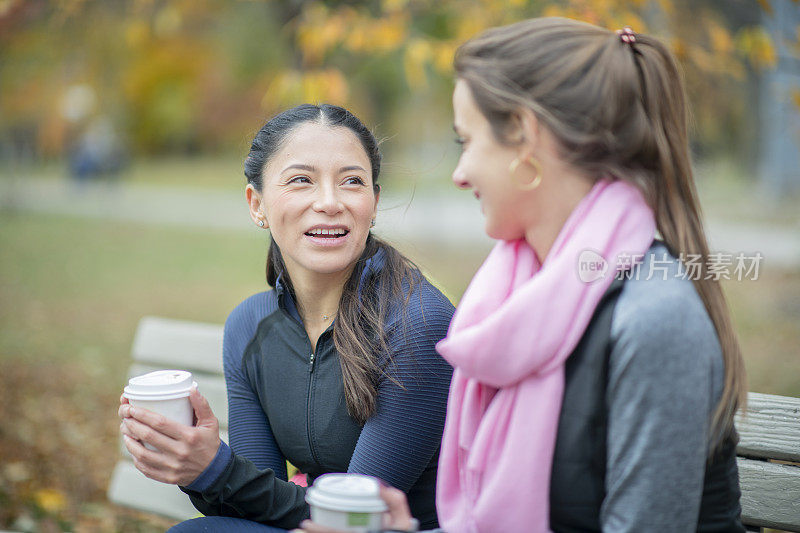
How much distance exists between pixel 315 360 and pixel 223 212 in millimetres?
16729

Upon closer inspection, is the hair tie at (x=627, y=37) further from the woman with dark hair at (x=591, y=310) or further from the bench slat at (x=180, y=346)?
the bench slat at (x=180, y=346)

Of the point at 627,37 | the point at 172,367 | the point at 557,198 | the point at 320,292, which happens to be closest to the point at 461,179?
the point at 557,198

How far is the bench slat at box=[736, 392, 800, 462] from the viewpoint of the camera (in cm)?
222

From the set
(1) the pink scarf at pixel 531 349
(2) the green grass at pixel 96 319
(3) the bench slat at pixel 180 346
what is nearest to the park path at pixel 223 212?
(2) the green grass at pixel 96 319

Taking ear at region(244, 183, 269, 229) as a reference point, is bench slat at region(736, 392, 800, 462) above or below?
below

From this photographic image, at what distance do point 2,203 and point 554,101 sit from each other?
18726 millimetres

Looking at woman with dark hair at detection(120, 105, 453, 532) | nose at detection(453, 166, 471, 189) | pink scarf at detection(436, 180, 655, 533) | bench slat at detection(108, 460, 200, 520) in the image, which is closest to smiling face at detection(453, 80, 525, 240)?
nose at detection(453, 166, 471, 189)

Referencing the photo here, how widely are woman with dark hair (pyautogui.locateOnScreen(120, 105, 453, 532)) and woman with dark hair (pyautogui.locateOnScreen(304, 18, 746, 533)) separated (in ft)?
1.63

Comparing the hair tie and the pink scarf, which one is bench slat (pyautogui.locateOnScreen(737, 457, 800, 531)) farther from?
the hair tie

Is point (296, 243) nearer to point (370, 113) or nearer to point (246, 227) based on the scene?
point (246, 227)

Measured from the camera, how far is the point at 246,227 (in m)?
16.0

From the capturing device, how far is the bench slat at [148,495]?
3.09 meters

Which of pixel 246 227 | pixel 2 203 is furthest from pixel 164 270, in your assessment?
pixel 2 203

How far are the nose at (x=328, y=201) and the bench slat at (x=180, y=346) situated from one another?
989 millimetres
